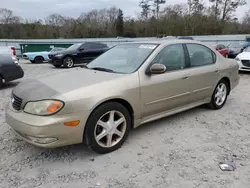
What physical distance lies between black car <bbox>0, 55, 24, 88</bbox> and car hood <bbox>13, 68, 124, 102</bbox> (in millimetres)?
4213

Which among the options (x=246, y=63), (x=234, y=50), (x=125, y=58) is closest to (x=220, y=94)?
(x=125, y=58)

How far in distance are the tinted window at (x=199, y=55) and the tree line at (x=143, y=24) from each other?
32.6 meters

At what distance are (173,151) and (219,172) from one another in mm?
643

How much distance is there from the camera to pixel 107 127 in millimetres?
2938

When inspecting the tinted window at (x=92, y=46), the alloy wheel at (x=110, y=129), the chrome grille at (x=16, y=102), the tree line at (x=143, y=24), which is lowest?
the alloy wheel at (x=110, y=129)

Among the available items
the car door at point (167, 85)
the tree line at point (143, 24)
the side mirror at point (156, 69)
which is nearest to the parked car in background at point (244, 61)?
the car door at point (167, 85)

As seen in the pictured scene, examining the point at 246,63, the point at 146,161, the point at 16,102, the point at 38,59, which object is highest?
the point at 38,59

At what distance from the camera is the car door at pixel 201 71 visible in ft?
13.1

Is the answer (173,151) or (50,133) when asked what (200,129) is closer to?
(173,151)

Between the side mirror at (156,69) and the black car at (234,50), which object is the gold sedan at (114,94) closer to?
the side mirror at (156,69)

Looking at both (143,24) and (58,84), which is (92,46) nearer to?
(58,84)

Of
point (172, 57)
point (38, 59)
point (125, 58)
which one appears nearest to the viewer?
point (125, 58)

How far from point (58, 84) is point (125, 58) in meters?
1.20

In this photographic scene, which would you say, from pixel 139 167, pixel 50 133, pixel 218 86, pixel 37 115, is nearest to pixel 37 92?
pixel 37 115
